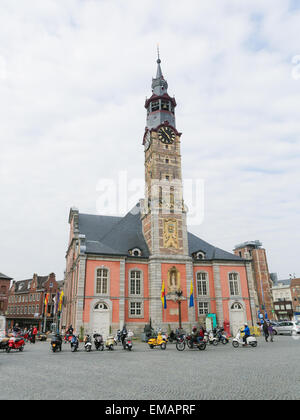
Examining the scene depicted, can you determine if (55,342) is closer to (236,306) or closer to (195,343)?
(195,343)

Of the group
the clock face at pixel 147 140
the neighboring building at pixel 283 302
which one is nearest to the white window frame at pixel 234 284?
the clock face at pixel 147 140

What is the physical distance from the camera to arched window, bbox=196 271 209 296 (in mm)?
37344

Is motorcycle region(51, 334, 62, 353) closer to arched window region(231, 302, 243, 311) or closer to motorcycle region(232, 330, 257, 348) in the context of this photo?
motorcycle region(232, 330, 257, 348)

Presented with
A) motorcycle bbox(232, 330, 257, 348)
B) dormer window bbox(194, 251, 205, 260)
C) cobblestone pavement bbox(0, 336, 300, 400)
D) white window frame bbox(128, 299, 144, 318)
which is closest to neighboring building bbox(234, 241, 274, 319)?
dormer window bbox(194, 251, 205, 260)

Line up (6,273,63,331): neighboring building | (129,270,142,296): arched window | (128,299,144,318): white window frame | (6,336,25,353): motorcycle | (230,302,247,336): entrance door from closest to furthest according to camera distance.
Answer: (6,336,25,353): motorcycle < (128,299,144,318): white window frame < (129,270,142,296): arched window < (230,302,247,336): entrance door < (6,273,63,331): neighboring building

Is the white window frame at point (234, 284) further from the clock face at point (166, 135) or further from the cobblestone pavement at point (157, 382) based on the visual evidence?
the cobblestone pavement at point (157, 382)

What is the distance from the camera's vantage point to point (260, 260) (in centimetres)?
8281

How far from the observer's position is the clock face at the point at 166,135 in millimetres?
42281

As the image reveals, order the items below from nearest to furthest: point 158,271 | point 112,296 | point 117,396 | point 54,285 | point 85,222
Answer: point 117,396
point 112,296
point 158,271
point 85,222
point 54,285

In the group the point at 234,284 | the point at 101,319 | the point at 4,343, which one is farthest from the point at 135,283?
the point at 4,343

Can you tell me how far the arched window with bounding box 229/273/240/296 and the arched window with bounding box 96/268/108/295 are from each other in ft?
50.7

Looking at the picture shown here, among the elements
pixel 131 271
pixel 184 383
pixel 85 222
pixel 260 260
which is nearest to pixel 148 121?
pixel 85 222

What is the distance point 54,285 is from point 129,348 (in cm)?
5089
